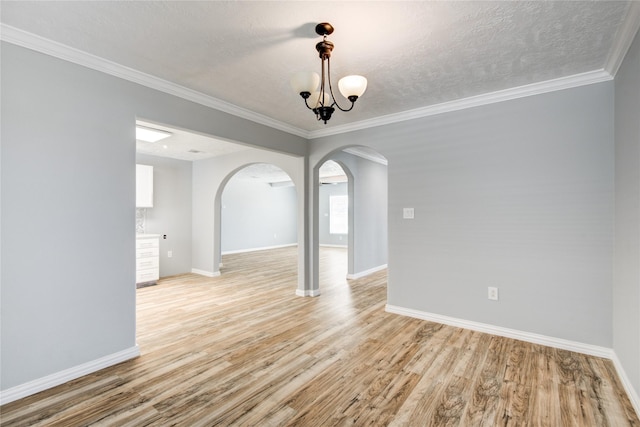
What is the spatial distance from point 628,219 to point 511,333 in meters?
1.47

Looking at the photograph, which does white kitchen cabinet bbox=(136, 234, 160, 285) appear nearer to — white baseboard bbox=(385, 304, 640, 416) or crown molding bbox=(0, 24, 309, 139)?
crown molding bbox=(0, 24, 309, 139)

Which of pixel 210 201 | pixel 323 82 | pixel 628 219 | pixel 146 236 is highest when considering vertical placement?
pixel 323 82

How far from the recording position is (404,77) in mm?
2709

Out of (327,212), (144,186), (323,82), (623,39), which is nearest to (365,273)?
(144,186)

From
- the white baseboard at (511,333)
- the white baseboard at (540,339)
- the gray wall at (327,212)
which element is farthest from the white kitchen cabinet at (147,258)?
the gray wall at (327,212)

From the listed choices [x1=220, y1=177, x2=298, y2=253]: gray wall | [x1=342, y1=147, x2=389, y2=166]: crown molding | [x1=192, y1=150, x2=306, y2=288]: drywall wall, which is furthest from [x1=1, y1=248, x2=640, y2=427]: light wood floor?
[x1=220, y1=177, x2=298, y2=253]: gray wall

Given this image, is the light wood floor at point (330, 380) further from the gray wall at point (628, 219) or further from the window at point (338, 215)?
the window at point (338, 215)

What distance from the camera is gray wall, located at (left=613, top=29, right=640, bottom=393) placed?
1.98 meters

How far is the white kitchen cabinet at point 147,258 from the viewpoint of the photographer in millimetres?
5246

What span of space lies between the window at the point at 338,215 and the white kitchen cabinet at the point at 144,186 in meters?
7.03

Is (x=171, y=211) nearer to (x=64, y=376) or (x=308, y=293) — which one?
(x=308, y=293)

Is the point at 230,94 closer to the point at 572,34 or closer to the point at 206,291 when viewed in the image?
the point at 572,34

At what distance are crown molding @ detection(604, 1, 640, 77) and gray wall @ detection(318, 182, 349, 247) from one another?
903cm

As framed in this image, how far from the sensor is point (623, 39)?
2.07 m
